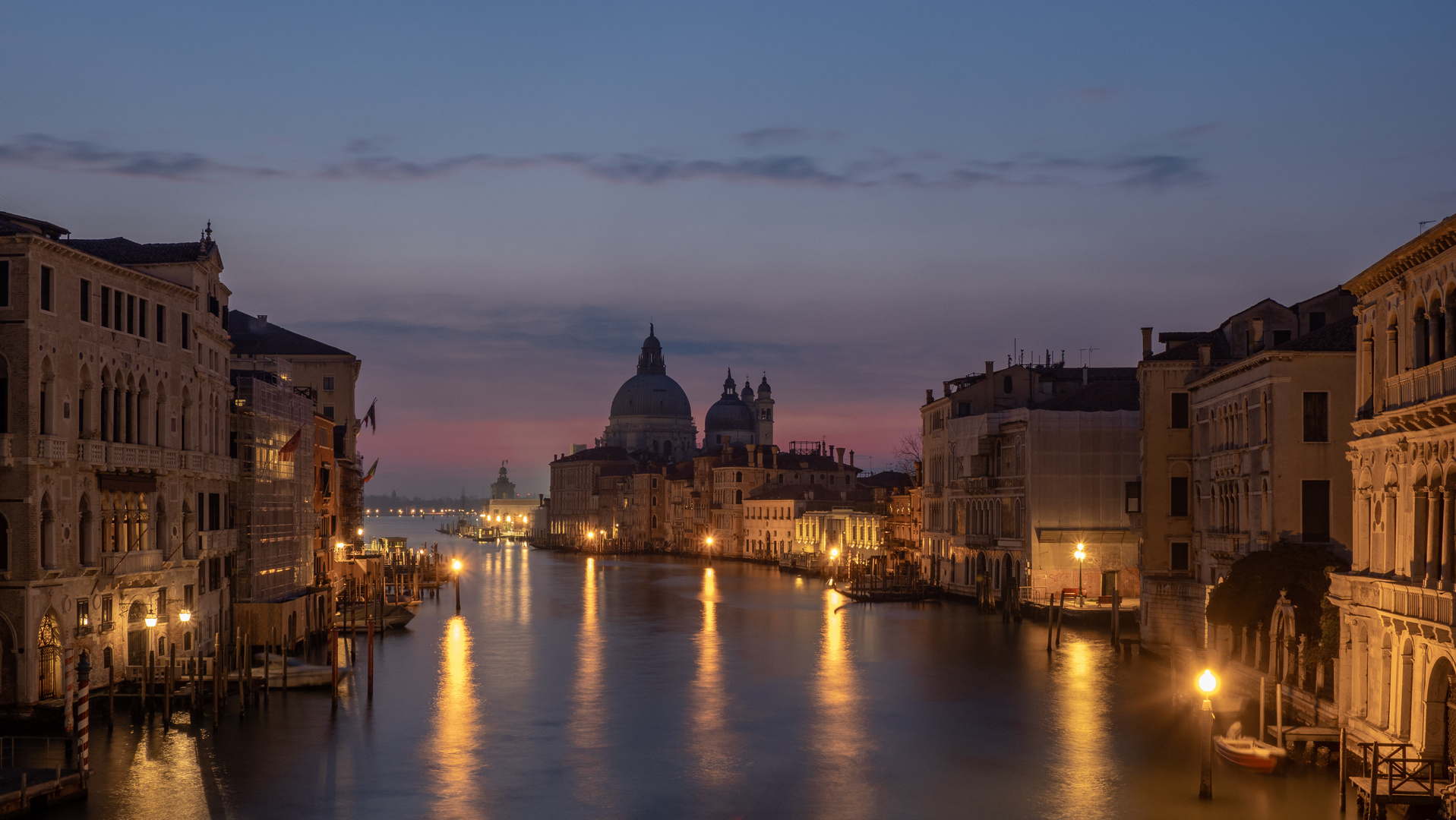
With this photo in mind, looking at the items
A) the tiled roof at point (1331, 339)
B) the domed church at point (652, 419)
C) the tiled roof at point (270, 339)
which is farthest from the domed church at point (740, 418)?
the tiled roof at point (1331, 339)

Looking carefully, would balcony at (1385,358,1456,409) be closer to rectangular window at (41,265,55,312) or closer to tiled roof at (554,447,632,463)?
rectangular window at (41,265,55,312)

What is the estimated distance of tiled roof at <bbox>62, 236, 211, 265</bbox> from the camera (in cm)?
3394

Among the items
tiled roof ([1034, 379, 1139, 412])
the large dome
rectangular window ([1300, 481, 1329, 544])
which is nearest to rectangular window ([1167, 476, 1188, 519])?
rectangular window ([1300, 481, 1329, 544])

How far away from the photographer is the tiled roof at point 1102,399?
195ft

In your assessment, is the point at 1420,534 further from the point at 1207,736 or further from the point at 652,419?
the point at 652,419

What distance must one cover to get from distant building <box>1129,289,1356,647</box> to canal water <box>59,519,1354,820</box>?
10.2 ft

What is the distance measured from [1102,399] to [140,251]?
128 ft

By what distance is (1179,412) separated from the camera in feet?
137

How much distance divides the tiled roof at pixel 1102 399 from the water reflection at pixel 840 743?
17.4 metres

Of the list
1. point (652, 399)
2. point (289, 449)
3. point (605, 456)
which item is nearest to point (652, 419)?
point (652, 399)

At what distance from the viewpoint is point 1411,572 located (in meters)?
22.1

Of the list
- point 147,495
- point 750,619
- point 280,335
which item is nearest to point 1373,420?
point 147,495

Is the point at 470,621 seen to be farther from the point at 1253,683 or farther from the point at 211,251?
the point at 1253,683

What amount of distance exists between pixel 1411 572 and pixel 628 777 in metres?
13.5
